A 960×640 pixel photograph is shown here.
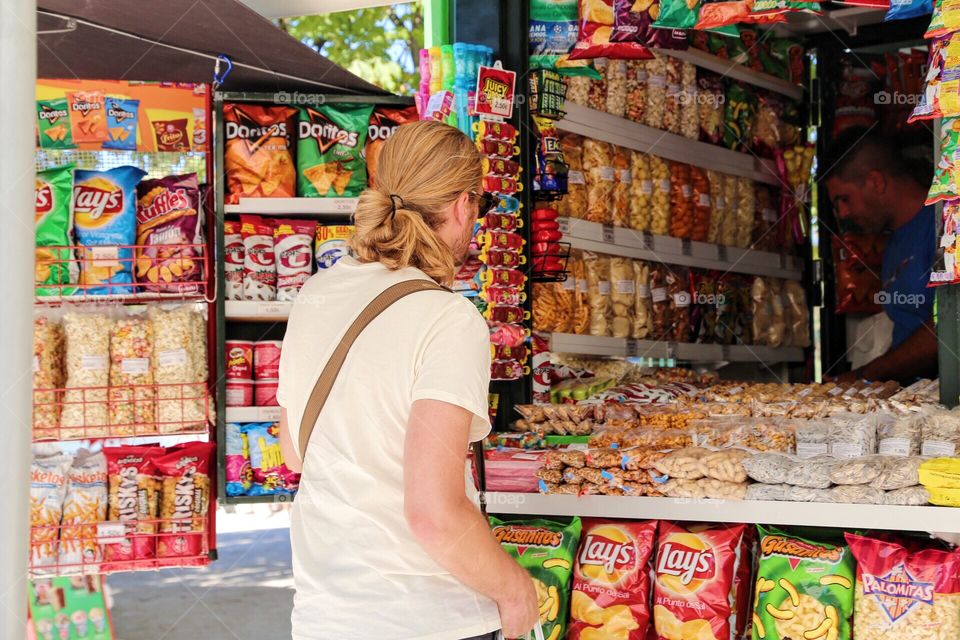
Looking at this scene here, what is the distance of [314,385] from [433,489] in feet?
1.08

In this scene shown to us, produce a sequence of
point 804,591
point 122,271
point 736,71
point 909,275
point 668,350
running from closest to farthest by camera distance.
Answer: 1. point 804,591
2. point 122,271
3. point 668,350
4. point 909,275
5. point 736,71

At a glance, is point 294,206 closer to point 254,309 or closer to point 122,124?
point 254,309

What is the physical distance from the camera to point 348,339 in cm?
184

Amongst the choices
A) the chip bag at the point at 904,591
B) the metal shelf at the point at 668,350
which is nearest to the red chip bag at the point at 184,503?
the metal shelf at the point at 668,350

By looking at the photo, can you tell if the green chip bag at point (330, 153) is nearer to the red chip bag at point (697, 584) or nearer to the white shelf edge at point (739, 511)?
the white shelf edge at point (739, 511)

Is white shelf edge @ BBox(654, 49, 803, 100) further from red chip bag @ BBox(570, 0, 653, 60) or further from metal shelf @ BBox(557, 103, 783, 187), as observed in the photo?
red chip bag @ BBox(570, 0, 653, 60)

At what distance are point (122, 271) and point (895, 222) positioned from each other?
4167 mm

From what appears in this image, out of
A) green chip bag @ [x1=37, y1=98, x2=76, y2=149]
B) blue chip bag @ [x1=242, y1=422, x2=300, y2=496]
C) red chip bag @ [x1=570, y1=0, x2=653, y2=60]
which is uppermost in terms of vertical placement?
red chip bag @ [x1=570, y1=0, x2=653, y2=60]

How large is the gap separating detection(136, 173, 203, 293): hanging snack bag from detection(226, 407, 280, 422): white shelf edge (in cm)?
49

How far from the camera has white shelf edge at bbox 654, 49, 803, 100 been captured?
16.4ft

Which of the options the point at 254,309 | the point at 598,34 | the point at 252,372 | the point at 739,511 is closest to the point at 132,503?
the point at 252,372

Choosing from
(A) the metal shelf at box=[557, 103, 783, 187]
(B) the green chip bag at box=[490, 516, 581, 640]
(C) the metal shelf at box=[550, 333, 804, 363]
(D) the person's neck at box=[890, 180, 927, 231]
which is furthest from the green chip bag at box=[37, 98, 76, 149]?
(D) the person's neck at box=[890, 180, 927, 231]

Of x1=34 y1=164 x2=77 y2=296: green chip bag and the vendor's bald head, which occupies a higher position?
the vendor's bald head

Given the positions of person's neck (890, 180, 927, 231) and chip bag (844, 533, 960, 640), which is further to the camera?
person's neck (890, 180, 927, 231)
